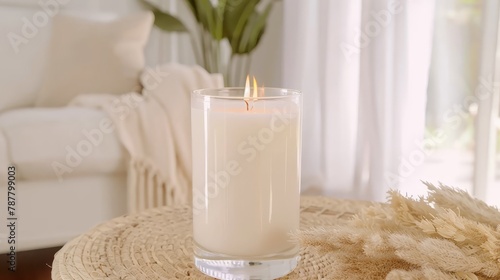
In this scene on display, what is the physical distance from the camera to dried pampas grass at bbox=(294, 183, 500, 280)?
483 mm

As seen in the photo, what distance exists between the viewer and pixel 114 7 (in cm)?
304

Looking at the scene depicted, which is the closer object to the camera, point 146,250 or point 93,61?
point 146,250

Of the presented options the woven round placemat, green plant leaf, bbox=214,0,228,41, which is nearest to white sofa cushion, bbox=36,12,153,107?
green plant leaf, bbox=214,0,228,41

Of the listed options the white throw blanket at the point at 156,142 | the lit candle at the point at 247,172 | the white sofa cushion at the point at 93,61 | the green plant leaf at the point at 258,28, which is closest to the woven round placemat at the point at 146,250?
the lit candle at the point at 247,172

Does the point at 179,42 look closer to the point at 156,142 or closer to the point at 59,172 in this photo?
the point at 156,142

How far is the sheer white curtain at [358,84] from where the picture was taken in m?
1.94

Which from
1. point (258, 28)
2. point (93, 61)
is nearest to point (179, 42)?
point (258, 28)

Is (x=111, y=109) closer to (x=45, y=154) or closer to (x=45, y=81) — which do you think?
(x=45, y=154)

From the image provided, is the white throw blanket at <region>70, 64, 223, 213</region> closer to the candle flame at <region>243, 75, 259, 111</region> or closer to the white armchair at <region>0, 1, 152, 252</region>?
the white armchair at <region>0, 1, 152, 252</region>

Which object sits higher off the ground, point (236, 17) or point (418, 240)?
point (236, 17)

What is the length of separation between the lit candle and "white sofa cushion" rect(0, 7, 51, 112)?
5.56 ft

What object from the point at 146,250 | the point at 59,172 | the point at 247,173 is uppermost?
the point at 247,173

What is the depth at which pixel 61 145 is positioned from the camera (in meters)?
1.67

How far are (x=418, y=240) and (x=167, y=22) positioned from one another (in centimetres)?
224
